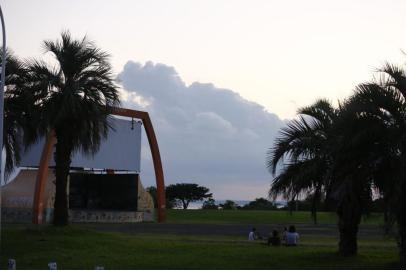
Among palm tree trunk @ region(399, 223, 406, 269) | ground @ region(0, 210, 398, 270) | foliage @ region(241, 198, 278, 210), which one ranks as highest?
foliage @ region(241, 198, 278, 210)

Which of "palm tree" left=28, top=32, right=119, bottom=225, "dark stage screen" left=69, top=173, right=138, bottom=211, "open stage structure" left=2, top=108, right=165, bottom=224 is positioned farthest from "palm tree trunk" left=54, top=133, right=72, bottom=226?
"dark stage screen" left=69, top=173, right=138, bottom=211

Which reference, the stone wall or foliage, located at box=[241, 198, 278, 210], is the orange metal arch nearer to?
the stone wall

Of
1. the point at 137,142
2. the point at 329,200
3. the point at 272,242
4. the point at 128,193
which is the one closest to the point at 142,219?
the point at 128,193

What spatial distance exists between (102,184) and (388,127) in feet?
138

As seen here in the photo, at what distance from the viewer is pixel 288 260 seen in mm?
19812

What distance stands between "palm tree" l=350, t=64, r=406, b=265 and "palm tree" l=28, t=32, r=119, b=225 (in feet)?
41.5

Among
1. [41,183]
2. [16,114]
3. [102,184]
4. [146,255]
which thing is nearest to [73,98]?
[16,114]

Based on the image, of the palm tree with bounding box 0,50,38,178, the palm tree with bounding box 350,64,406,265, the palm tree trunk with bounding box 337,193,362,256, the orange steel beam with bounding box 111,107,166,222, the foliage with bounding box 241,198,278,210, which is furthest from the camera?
the foliage with bounding box 241,198,278,210

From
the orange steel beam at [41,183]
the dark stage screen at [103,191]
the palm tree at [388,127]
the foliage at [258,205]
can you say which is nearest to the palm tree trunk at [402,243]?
the palm tree at [388,127]

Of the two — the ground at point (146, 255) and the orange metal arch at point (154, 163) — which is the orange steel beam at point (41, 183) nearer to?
the orange metal arch at point (154, 163)

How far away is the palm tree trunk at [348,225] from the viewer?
65.3 feet

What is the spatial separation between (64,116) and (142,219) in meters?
29.9

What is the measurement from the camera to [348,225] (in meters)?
20.1

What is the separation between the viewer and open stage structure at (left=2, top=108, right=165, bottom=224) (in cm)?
4956
